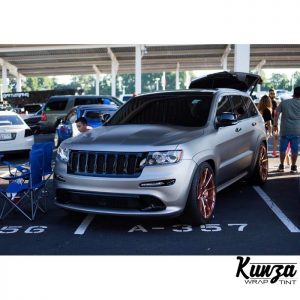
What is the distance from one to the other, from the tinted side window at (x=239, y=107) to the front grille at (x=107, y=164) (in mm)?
2641

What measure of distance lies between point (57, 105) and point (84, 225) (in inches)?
599

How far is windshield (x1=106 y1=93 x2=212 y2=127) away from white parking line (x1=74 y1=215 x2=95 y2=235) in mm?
1453

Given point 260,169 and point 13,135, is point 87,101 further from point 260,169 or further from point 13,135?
point 260,169

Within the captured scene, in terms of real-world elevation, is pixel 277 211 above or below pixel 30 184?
below

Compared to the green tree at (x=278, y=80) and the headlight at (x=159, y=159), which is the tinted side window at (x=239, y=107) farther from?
the green tree at (x=278, y=80)

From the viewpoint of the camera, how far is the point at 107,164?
531 cm

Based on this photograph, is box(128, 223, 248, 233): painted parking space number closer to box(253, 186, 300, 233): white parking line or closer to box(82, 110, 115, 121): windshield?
box(253, 186, 300, 233): white parking line

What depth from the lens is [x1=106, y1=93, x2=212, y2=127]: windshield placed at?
6328 mm

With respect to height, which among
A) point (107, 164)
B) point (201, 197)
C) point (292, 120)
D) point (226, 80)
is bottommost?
point (201, 197)

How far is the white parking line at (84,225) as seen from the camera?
5.57 m

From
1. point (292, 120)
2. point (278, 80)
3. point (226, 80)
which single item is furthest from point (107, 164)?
point (278, 80)

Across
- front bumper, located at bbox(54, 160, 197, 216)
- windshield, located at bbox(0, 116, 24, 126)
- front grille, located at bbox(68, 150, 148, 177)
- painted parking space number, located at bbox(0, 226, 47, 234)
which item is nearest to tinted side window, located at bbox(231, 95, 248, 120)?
front bumper, located at bbox(54, 160, 197, 216)

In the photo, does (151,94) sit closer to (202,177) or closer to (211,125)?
(211,125)

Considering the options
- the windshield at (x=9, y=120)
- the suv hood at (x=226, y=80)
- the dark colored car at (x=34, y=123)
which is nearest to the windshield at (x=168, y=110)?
the suv hood at (x=226, y=80)
